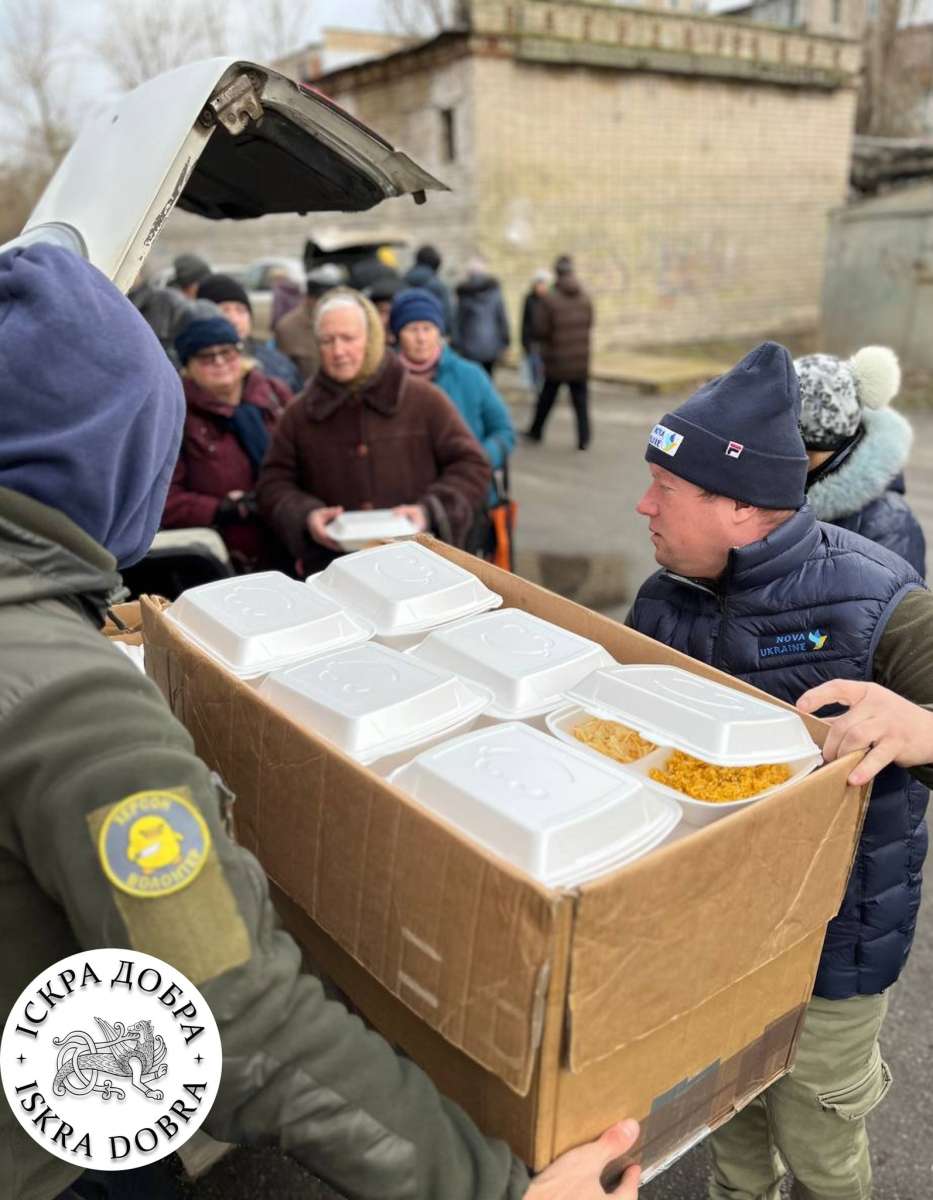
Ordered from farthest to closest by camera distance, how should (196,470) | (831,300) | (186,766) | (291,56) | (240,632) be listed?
(291,56)
(831,300)
(196,470)
(240,632)
(186,766)

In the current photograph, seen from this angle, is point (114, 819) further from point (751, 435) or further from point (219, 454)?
point (219, 454)

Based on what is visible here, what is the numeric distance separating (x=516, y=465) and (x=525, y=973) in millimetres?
8508

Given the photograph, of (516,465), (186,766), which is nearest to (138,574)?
(186,766)

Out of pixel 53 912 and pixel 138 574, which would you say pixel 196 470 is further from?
pixel 53 912

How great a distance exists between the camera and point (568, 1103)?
1.12 metres

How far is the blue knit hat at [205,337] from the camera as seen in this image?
397 centimetres

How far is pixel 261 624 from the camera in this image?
1.60m

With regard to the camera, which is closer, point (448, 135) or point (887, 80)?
point (448, 135)

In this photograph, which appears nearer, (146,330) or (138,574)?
(146,330)

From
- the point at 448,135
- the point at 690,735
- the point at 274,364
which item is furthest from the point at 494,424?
the point at 448,135

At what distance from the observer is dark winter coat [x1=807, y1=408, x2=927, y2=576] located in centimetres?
243

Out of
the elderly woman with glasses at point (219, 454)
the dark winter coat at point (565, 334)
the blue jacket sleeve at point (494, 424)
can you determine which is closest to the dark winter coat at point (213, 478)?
the elderly woman with glasses at point (219, 454)

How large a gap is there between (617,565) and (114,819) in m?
5.90

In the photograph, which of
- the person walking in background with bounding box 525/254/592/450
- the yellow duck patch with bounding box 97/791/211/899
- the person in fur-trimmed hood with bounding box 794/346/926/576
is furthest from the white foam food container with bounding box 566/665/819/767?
the person walking in background with bounding box 525/254/592/450
